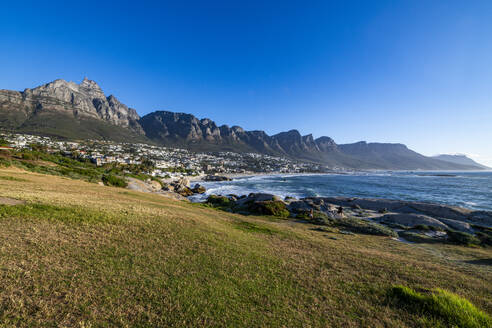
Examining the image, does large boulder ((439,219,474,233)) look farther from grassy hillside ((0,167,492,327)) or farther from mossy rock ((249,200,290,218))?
mossy rock ((249,200,290,218))

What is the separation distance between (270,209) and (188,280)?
23571mm

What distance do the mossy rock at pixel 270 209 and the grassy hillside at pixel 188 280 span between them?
1724 cm

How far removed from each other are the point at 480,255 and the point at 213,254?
826 inches

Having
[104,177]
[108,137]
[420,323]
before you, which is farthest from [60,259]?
[108,137]

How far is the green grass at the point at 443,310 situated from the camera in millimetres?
5094

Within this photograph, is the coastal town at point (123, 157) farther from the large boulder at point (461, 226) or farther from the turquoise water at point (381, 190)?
the large boulder at point (461, 226)

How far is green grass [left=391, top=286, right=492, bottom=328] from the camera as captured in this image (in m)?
5.09

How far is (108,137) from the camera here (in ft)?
564

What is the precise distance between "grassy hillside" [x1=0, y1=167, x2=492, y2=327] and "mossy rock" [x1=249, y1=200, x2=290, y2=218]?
1724 cm

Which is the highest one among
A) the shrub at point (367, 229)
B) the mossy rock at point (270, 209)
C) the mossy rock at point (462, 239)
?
the mossy rock at point (462, 239)

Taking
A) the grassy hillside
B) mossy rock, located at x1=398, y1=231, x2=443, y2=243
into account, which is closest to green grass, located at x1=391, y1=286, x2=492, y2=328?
the grassy hillside

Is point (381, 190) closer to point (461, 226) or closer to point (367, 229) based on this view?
point (461, 226)

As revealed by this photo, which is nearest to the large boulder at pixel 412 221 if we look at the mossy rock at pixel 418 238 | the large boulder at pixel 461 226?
the large boulder at pixel 461 226

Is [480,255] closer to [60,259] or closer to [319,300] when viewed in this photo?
[319,300]
